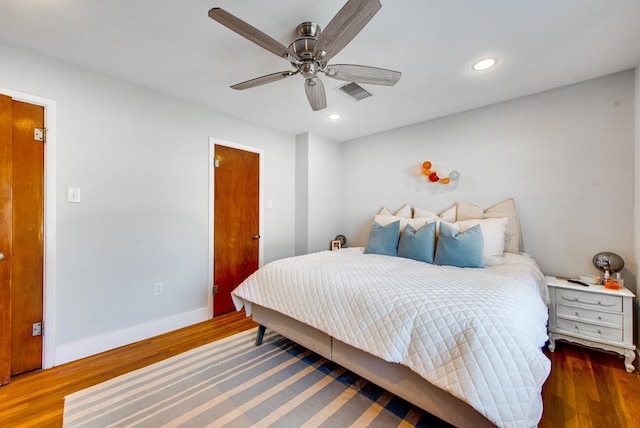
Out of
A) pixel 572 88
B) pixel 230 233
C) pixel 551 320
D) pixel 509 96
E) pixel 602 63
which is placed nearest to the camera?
pixel 602 63

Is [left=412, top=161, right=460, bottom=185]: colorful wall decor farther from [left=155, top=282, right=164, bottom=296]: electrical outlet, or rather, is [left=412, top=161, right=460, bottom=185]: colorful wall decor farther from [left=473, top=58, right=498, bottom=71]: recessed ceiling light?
[left=155, top=282, right=164, bottom=296]: electrical outlet

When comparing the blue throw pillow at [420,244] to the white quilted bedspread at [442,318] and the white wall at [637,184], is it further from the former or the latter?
the white wall at [637,184]

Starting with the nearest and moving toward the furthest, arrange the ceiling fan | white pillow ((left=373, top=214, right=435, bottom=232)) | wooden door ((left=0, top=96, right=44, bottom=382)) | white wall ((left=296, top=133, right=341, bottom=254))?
the ceiling fan, wooden door ((left=0, top=96, right=44, bottom=382)), white pillow ((left=373, top=214, right=435, bottom=232)), white wall ((left=296, top=133, right=341, bottom=254))

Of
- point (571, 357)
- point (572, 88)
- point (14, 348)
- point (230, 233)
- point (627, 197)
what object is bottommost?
point (571, 357)

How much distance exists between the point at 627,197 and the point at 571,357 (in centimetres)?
143

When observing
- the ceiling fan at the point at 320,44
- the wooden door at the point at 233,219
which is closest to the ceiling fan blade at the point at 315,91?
the ceiling fan at the point at 320,44

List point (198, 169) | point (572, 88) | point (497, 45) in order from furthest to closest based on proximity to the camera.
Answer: point (198, 169), point (572, 88), point (497, 45)

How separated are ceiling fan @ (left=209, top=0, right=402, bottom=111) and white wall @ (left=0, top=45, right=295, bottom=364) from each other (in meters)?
1.26

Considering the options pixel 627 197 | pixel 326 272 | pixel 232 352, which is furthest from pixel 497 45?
pixel 232 352

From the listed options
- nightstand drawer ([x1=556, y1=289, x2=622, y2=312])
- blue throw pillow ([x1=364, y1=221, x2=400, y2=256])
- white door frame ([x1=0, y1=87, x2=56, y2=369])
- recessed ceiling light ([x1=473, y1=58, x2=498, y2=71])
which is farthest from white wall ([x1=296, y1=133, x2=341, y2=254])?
nightstand drawer ([x1=556, y1=289, x2=622, y2=312])

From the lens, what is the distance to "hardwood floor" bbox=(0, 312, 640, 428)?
1514 mm

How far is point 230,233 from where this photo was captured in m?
3.21

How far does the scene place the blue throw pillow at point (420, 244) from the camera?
254 cm

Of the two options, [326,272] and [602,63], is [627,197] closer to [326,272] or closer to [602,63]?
[602,63]
